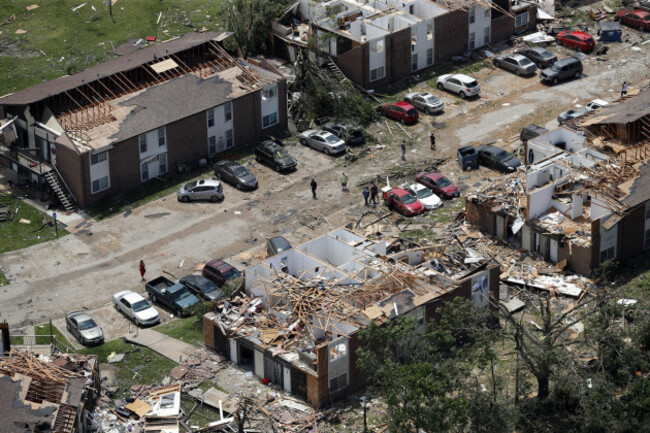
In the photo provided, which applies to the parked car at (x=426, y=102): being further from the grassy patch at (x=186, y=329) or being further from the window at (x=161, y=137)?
the grassy patch at (x=186, y=329)

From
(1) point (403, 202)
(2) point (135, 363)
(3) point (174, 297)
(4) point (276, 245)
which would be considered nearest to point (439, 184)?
(1) point (403, 202)

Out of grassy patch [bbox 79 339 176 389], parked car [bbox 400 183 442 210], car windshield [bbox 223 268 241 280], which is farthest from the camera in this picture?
parked car [bbox 400 183 442 210]

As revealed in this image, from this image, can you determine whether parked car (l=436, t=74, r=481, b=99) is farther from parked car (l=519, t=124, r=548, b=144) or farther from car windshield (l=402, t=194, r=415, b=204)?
car windshield (l=402, t=194, r=415, b=204)

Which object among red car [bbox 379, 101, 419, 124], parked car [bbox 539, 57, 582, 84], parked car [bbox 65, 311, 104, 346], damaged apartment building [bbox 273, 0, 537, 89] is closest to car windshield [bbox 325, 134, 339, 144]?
red car [bbox 379, 101, 419, 124]

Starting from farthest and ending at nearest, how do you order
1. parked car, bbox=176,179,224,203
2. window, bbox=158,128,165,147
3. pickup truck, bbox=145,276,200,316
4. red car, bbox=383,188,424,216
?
1. window, bbox=158,128,165,147
2. parked car, bbox=176,179,224,203
3. red car, bbox=383,188,424,216
4. pickup truck, bbox=145,276,200,316

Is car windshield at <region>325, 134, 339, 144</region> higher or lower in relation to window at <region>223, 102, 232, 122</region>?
lower

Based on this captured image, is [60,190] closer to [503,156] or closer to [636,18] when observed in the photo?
[503,156]
